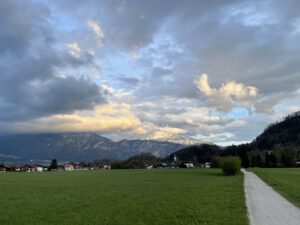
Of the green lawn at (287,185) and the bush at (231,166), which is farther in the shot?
the bush at (231,166)

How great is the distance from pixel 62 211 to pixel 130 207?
4.26 meters

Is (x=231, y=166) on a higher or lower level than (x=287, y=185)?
higher

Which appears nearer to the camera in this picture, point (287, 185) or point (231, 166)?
point (287, 185)

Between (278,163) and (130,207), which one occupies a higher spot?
(278,163)

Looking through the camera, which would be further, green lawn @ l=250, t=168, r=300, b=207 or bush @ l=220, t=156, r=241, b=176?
bush @ l=220, t=156, r=241, b=176

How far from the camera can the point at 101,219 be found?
847 inches

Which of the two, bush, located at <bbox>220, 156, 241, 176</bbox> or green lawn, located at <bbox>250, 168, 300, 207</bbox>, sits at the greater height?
bush, located at <bbox>220, 156, 241, 176</bbox>

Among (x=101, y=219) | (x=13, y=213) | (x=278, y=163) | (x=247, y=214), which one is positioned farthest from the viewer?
(x=278, y=163)

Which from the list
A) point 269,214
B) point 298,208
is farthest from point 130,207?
point 298,208

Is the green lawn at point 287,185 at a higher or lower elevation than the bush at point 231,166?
lower

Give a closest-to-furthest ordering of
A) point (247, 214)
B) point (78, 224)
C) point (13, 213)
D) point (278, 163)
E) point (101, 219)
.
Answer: point (78, 224)
point (101, 219)
point (247, 214)
point (13, 213)
point (278, 163)

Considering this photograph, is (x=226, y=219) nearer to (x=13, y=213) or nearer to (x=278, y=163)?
(x=13, y=213)

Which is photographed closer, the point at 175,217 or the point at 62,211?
the point at 175,217

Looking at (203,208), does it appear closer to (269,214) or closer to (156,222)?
(269,214)
